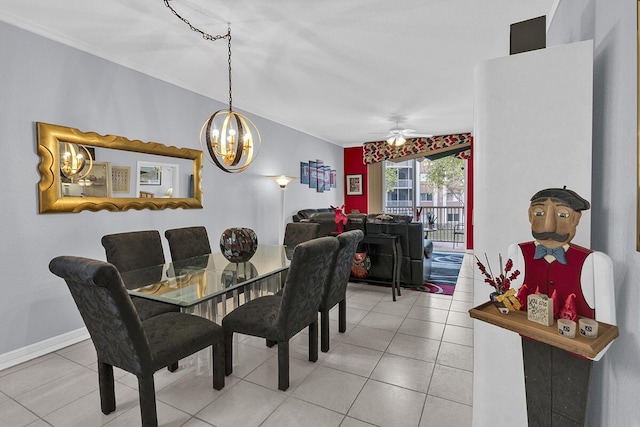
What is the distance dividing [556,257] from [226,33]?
8.78ft

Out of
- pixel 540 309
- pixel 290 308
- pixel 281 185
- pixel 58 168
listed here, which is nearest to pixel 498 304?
pixel 540 309

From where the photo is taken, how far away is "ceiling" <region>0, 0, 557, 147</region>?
2.22m

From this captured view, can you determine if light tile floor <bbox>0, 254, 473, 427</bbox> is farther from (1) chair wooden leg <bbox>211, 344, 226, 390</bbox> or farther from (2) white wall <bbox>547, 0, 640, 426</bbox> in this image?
(2) white wall <bbox>547, 0, 640, 426</bbox>

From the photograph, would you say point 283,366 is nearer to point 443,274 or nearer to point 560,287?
point 560,287

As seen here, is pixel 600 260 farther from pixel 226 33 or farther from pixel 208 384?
pixel 226 33

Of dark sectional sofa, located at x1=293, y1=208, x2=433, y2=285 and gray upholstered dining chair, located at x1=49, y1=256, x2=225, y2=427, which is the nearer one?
gray upholstered dining chair, located at x1=49, y1=256, x2=225, y2=427

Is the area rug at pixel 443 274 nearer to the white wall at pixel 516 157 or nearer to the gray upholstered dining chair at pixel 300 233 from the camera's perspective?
the gray upholstered dining chair at pixel 300 233

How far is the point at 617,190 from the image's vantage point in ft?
3.37

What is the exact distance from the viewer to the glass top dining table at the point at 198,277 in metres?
1.82

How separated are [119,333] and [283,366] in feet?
3.06

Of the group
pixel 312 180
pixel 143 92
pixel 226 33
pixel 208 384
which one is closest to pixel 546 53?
pixel 226 33

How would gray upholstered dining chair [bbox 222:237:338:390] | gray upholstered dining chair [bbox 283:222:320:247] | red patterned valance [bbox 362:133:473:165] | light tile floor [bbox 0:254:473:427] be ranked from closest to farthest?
1. light tile floor [bbox 0:254:473:427]
2. gray upholstered dining chair [bbox 222:237:338:390]
3. gray upholstered dining chair [bbox 283:222:320:247]
4. red patterned valance [bbox 362:133:473:165]

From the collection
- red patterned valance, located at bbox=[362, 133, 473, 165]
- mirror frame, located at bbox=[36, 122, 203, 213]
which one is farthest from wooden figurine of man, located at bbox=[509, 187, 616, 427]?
red patterned valance, located at bbox=[362, 133, 473, 165]

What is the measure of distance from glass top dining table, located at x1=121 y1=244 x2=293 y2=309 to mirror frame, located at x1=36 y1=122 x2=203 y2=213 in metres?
0.90
